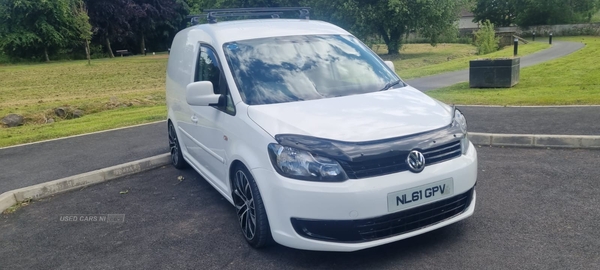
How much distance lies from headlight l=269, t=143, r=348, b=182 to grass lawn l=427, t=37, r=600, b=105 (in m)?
7.67

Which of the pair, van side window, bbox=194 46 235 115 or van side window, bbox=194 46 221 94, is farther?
van side window, bbox=194 46 221 94

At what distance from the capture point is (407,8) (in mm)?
36562

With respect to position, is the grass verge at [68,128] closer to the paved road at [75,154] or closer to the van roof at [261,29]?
the paved road at [75,154]

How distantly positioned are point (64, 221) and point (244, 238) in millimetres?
2276

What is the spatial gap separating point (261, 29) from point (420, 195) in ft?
8.99

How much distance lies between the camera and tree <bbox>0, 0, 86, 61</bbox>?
5588 cm

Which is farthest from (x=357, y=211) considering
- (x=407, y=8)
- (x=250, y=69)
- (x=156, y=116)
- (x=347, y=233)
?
(x=407, y=8)

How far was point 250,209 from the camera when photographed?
4406mm

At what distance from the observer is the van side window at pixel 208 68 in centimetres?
525

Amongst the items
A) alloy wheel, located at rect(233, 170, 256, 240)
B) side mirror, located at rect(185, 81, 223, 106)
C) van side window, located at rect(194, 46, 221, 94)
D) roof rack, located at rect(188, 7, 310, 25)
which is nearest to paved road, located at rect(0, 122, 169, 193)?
roof rack, located at rect(188, 7, 310, 25)

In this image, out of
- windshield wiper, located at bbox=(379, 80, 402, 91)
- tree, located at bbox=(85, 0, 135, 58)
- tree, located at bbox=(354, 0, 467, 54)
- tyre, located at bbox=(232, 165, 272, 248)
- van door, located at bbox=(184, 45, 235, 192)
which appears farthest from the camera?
tree, located at bbox=(85, 0, 135, 58)

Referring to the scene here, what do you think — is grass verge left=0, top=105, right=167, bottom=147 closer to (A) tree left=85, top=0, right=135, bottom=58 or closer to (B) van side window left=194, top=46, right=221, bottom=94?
(B) van side window left=194, top=46, right=221, bottom=94

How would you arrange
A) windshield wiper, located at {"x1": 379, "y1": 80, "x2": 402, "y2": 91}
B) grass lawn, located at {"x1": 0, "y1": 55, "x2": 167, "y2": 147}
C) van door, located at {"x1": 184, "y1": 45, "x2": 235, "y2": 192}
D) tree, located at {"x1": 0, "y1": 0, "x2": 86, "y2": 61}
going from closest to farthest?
van door, located at {"x1": 184, "y1": 45, "x2": 235, "y2": 192} < windshield wiper, located at {"x1": 379, "y1": 80, "x2": 402, "y2": 91} < grass lawn, located at {"x1": 0, "y1": 55, "x2": 167, "y2": 147} < tree, located at {"x1": 0, "y1": 0, "x2": 86, "y2": 61}

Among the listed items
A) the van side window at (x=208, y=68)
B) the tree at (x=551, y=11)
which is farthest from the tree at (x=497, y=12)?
the van side window at (x=208, y=68)
